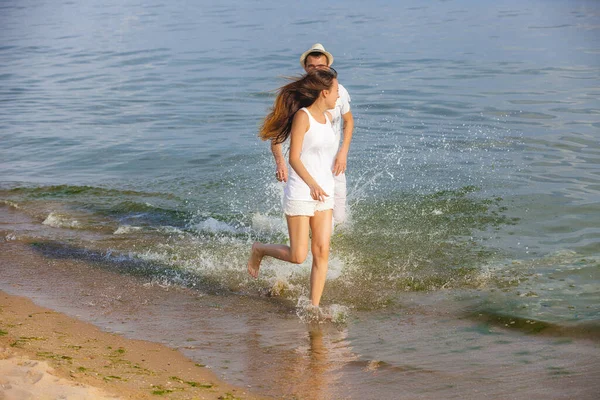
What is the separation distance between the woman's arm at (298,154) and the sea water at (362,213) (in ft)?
3.69

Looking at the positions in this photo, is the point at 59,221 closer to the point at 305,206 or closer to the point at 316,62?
the point at 316,62

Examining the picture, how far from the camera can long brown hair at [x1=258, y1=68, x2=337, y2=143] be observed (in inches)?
243

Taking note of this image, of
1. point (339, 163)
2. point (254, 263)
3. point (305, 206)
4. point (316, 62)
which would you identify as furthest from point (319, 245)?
point (316, 62)

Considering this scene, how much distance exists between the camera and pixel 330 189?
20.8 feet

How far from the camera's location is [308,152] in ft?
20.3

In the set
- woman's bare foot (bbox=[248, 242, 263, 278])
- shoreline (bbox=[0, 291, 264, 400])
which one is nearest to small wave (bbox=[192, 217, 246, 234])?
woman's bare foot (bbox=[248, 242, 263, 278])

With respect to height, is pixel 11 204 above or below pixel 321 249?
below

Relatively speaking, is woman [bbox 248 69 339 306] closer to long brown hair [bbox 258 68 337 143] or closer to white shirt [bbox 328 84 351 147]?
long brown hair [bbox 258 68 337 143]

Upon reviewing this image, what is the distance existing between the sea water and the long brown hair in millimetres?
1574

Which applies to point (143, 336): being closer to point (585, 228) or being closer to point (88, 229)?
point (88, 229)

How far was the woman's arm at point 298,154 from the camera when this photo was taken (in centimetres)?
608

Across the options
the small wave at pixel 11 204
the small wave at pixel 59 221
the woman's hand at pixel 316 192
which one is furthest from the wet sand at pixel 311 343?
the small wave at pixel 11 204

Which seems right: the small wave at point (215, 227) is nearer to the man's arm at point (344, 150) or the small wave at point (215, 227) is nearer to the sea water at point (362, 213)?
the sea water at point (362, 213)

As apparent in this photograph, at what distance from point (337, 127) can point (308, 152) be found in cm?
134
